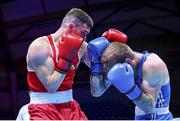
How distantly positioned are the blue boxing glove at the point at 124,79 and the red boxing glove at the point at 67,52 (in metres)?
0.36

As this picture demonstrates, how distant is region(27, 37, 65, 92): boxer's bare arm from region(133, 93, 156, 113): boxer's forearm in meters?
0.54

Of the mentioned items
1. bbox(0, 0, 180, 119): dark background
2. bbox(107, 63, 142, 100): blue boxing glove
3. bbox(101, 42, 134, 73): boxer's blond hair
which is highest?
bbox(101, 42, 134, 73): boxer's blond hair

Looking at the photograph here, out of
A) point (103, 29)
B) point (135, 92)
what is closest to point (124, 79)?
point (135, 92)

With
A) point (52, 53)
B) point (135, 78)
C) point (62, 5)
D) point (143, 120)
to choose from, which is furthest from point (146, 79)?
point (62, 5)

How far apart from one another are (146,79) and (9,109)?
709cm

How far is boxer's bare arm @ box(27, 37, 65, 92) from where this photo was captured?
2.57 metres

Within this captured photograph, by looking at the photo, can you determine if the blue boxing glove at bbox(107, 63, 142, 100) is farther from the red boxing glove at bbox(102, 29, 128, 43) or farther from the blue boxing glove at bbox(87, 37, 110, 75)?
the red boxing glove at bbox(102, 29, 128, 43)

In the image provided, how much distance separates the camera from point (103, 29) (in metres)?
8.49

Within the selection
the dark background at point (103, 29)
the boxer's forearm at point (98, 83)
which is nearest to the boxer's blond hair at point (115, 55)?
the boxer's forearm at point (98, 83)

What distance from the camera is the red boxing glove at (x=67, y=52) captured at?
8.48 ft

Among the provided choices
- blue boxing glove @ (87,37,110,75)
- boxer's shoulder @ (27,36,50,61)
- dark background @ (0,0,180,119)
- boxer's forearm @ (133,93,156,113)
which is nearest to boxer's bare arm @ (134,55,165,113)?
boxer's forearm @ (133,93,156,113)

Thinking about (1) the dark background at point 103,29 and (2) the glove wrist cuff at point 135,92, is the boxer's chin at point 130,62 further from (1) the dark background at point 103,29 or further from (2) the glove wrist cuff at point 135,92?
(1) the dark background at point 103,29

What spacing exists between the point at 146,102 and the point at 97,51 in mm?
517

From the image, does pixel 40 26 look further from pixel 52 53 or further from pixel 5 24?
pixel 52 53
